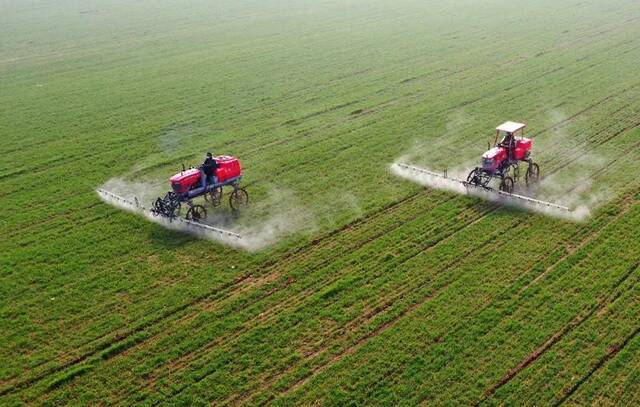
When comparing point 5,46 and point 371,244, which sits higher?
point 5,46

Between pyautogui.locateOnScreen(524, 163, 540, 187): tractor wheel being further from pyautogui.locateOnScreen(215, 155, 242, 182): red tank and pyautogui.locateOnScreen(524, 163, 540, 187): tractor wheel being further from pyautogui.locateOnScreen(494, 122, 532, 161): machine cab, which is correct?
pyautogui.locateOnScreen(215, 155, 242, 182): red tank

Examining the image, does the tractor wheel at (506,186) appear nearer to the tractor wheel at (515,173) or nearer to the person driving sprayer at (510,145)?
the tractor wheel at (515,173)

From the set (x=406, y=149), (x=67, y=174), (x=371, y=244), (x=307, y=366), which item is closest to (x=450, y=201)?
(x=371, y=244)

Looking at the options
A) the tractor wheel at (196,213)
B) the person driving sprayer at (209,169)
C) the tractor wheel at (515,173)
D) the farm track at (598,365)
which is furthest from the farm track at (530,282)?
the person driving sprayer at (209,169)

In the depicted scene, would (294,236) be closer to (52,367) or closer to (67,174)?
(52,367)

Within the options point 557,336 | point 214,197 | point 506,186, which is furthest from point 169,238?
point 557,336

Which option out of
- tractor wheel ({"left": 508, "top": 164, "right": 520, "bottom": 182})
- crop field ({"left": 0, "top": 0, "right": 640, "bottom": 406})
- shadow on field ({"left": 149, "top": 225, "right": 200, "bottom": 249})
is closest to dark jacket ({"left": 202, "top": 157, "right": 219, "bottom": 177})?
crop field ({"left": 0, "top": 0, "right": 640, "bottom": 406})
